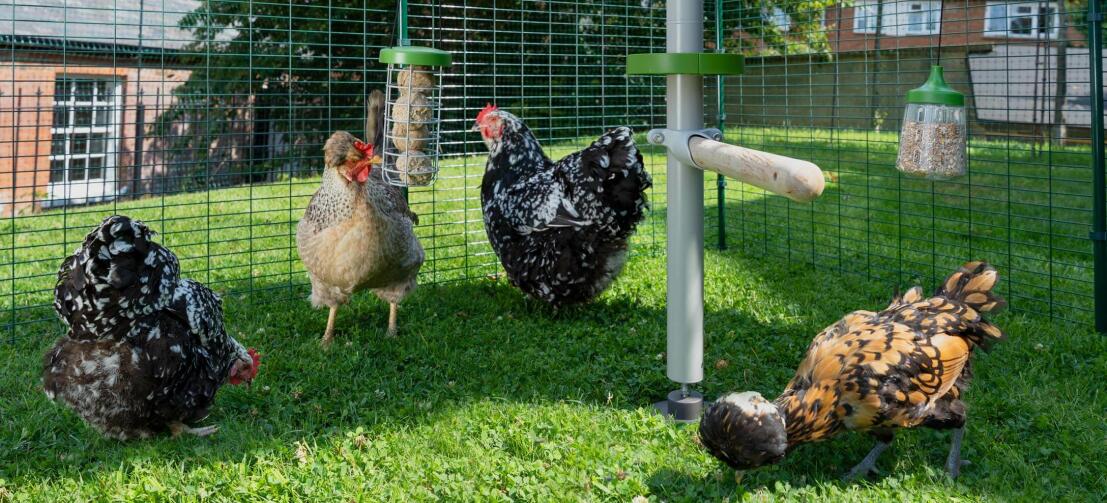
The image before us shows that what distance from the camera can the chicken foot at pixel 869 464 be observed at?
3.37 m

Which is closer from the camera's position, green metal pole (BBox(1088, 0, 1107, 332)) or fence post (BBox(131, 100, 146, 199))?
green metal pole (BBox(1088, 0, 1107, 332))

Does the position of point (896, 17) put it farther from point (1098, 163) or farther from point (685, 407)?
point (685, 407)

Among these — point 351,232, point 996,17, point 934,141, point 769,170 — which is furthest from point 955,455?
point 351,232

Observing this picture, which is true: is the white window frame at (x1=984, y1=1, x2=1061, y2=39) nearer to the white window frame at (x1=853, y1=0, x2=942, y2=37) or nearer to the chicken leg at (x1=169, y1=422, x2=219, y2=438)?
the white window frame at (x1=853, y1=0, x2=942, y2=37)

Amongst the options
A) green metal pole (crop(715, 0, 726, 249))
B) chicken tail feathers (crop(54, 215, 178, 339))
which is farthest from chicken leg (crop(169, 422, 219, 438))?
green metal pole (crop(715, 0, 726, 249))

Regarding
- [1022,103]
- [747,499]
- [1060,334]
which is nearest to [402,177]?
[747,499]

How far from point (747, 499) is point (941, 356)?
99cm

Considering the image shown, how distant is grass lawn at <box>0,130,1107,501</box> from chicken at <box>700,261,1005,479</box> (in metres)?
0.23

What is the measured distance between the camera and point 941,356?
331 cm

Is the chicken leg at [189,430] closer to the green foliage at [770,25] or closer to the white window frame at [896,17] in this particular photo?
the white window frame at [896,17]

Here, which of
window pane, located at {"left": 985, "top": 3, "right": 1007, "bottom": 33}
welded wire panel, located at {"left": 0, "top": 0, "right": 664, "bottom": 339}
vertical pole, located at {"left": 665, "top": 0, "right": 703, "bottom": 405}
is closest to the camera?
vertical pole, located at {"left": 665, "top": 0, "right": 703, "bottom": 405}

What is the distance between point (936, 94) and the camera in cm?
294

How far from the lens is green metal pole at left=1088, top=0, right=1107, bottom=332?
4879mm

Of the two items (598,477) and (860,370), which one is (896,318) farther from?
(598,477)
